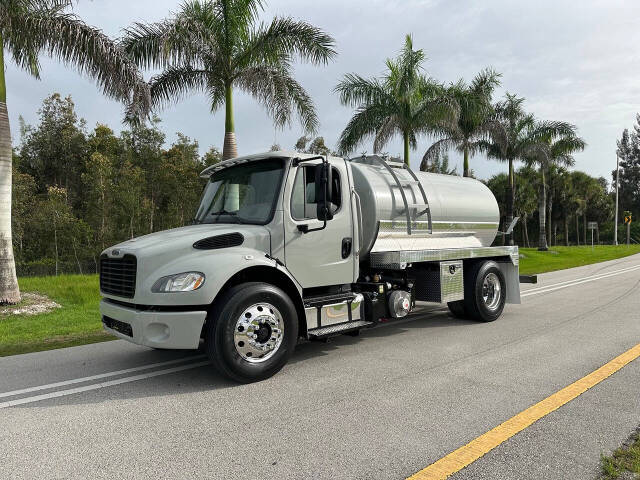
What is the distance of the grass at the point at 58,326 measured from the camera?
23.0 ft

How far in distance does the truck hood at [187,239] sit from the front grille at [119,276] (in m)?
0.11

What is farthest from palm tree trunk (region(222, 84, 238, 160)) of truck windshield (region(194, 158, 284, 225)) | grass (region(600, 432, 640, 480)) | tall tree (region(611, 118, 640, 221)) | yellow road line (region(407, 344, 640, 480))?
tall tree (region(611, 118, 640, 221))

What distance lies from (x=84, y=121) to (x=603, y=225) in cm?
6952

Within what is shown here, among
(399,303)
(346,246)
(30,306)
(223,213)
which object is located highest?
(223,213)

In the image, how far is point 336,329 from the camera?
18.5 ft

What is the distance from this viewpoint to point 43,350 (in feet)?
21.5

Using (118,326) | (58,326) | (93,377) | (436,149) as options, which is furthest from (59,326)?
(436,149)

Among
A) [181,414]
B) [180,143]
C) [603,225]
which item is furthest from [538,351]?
[603,225]

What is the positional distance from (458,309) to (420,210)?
6.79 feet

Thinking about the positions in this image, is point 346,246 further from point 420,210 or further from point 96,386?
point 96,386

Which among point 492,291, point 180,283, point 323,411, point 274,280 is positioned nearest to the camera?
point 323,411

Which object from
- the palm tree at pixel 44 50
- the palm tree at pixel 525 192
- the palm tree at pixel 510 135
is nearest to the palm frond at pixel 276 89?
the palm tree at pixel 44 50

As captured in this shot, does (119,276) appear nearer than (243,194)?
Yes

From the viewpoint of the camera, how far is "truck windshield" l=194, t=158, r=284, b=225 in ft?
18.0
